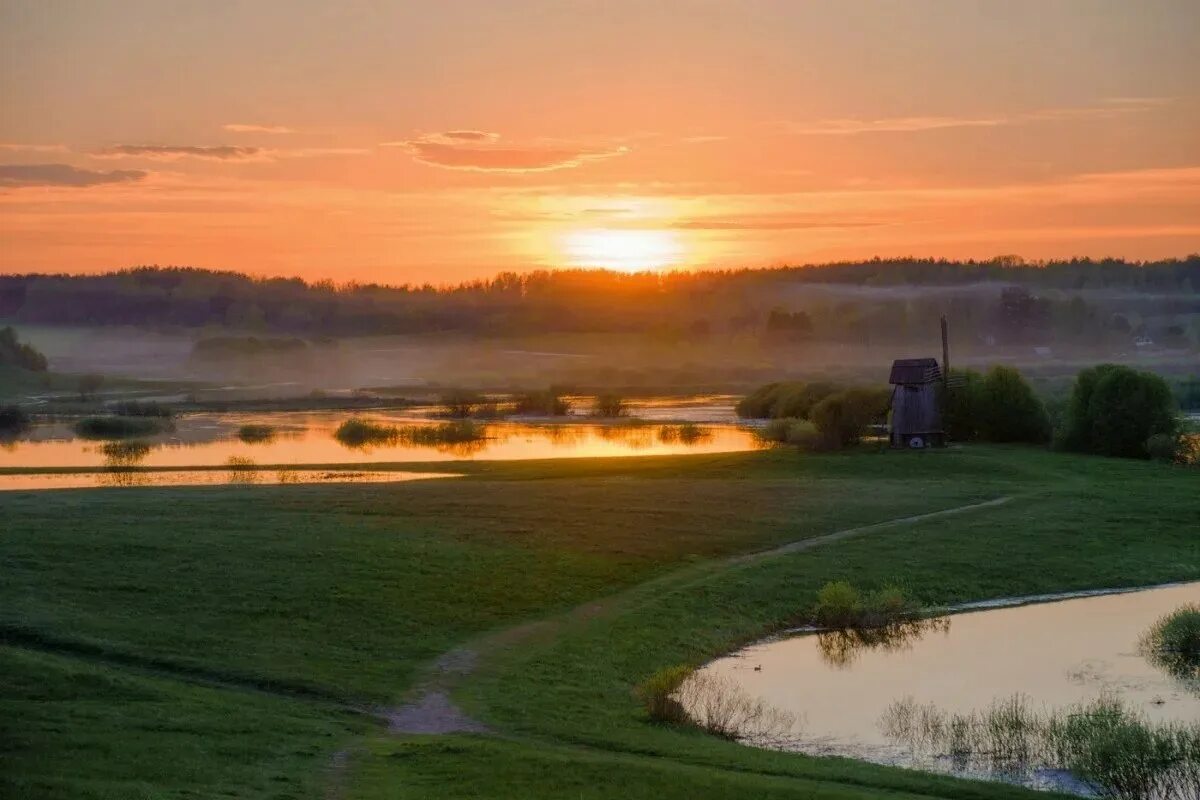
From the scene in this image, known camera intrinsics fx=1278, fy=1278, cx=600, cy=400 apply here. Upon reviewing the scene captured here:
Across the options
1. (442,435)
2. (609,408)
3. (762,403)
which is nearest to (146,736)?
(442,435)

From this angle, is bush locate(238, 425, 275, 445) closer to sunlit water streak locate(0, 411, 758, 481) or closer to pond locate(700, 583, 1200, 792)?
sunlit water streak locate(0, 411, 758, 481)

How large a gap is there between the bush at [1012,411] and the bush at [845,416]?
8483mm

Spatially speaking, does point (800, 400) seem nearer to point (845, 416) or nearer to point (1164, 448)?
point (845, 416)

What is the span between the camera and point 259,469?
227ft

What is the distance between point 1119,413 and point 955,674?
50.6 m

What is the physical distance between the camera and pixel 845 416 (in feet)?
258

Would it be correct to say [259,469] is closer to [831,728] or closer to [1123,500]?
[1123,500]

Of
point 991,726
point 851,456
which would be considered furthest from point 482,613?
point 851,456

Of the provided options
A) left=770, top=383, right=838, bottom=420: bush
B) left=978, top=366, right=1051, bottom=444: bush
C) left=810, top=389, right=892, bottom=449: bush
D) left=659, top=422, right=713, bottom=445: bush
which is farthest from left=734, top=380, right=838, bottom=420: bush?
left=810, top=389, right=892, bottom=449: bush

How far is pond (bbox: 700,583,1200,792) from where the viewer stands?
26250 mm

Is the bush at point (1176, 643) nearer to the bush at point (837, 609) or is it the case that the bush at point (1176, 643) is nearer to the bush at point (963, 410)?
the bush at point (837, 609)

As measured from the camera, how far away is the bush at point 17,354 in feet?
598

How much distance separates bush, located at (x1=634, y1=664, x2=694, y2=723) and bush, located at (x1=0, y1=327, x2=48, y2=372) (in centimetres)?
17150

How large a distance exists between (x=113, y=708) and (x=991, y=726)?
55.6 feet
